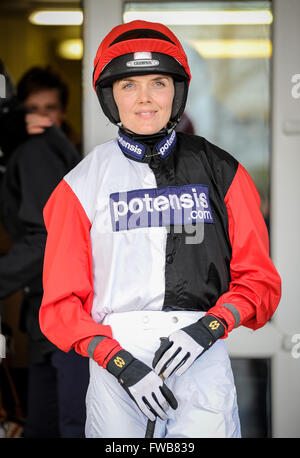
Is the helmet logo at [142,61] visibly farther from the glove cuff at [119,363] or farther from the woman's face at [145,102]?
the glove cuff at [119,363]

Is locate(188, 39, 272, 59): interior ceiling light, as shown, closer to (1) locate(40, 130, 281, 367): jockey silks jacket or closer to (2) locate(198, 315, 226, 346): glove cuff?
(1) locate(40, 130, 281, 367): jockey silks jacket

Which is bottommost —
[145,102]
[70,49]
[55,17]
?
[145,102]

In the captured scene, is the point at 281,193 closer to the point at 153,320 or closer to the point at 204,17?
the point at 204,17

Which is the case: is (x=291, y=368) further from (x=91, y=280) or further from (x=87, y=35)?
(x=87, y=35)

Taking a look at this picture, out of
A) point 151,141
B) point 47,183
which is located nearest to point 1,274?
point 47,183

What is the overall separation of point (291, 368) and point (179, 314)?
103cm

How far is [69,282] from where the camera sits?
1866 millimetres

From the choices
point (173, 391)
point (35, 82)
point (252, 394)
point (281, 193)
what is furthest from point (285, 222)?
point (35, 82)

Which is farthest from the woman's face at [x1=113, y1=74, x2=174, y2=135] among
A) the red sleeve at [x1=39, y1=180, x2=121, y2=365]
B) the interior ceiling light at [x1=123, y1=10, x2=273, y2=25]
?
the interior ceiling light at [x1=123, y1=10, x2=273, y2=25]

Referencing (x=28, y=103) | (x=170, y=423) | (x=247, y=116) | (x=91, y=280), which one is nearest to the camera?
(x=170, y=423)

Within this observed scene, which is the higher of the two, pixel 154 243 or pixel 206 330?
pixel 154 243

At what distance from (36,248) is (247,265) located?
3.45ft

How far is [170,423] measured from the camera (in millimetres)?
1812

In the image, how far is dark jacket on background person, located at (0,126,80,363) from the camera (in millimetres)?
2656
